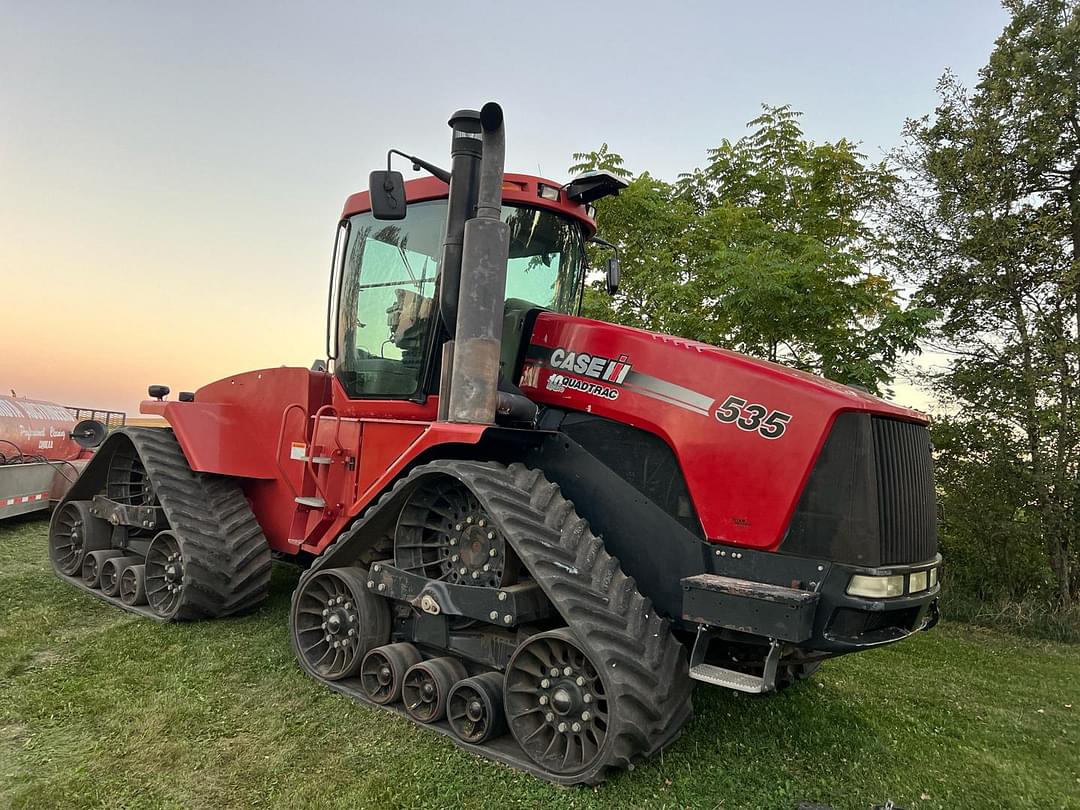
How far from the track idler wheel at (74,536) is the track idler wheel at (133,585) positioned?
79cm

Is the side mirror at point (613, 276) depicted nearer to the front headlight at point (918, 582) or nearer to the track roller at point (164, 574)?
the front headlight at point (918, 582)

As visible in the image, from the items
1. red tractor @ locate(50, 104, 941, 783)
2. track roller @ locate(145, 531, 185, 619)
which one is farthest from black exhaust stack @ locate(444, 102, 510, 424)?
track roller @ locate(145, 531, 185, 619)

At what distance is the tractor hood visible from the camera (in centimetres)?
353

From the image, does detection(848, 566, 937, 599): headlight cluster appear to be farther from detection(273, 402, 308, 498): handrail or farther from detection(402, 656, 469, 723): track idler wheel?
detection(273, 402, 308, 498): handrail

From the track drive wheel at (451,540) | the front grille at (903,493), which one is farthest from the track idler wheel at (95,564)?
the front grille at (903,493)

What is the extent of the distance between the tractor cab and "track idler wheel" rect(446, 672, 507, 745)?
183 centimetres

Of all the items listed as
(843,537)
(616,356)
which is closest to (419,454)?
(616,356)

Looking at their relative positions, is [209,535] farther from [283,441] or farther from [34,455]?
[34,455]

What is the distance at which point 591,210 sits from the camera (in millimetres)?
5293

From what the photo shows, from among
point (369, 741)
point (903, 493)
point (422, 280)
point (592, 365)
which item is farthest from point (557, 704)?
point (422, 280)

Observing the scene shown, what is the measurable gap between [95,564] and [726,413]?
568 cm

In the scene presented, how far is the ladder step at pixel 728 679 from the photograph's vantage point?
3270mm

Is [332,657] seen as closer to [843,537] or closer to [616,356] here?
[616,356]

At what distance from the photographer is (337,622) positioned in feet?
15.0
